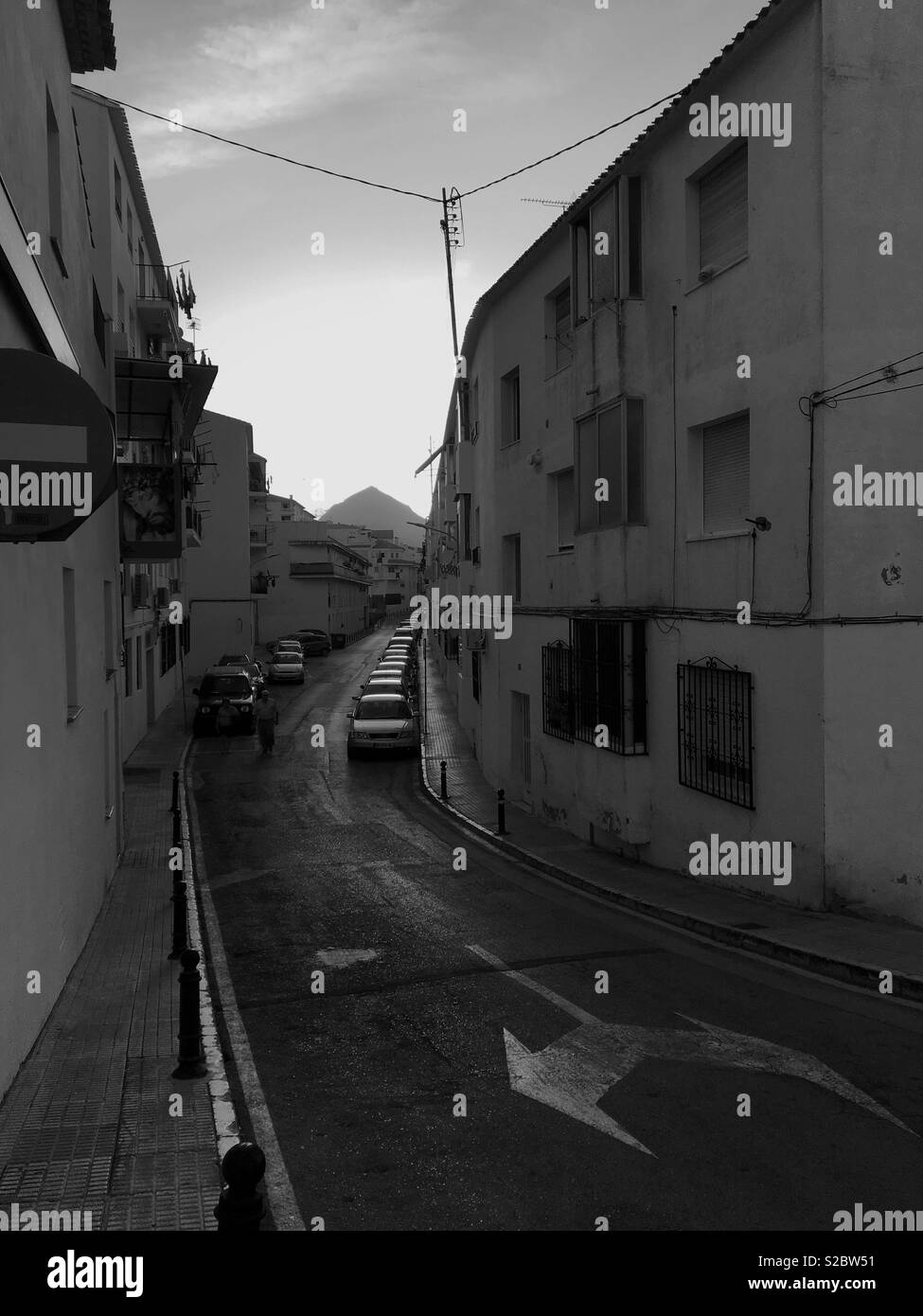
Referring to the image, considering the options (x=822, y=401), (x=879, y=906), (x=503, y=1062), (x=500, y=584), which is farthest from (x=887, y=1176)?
(x=500, y=584)

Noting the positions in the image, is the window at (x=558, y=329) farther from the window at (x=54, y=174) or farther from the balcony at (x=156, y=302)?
the balcony at (x=156, y=302)

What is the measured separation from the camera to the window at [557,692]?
653 inches

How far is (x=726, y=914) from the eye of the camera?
11.1 m

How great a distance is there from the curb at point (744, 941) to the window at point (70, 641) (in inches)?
260

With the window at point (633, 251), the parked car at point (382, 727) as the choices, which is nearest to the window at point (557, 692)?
the window at point (633, 251)

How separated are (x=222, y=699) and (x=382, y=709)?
603cm

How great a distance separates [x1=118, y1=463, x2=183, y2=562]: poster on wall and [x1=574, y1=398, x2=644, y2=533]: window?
6.41m

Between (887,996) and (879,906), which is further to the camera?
(879,906)

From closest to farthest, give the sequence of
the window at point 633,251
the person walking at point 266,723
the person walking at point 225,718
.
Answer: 1. the window at point 633,251
2. the person walking at point 266,723
3. the person walking at point 225,718

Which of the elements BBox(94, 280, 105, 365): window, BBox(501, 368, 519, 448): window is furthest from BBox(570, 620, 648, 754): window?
BBox(94, 280, 105, 365): window

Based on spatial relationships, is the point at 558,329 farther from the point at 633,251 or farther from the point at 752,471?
the point at 752,471

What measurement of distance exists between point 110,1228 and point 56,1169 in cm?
78

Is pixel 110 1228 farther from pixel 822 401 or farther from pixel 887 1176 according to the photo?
pixel 822 401
